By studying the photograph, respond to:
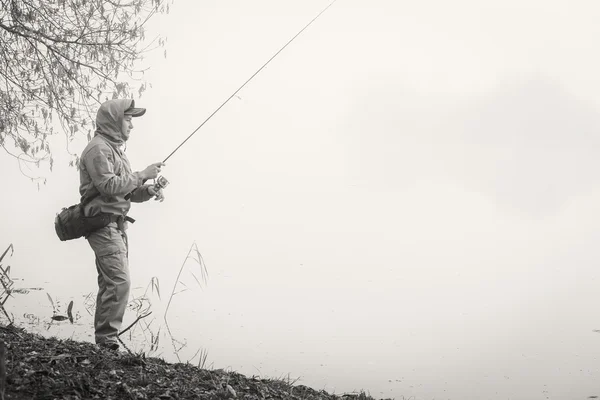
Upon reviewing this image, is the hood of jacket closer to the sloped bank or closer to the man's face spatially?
the man's face

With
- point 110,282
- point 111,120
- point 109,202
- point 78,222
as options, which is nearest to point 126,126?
point 111,120

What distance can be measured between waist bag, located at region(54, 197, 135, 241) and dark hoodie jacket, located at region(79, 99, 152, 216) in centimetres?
5

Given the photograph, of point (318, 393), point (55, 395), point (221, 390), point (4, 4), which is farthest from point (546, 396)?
point (4, 4)

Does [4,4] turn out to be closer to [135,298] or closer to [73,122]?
[73,122]

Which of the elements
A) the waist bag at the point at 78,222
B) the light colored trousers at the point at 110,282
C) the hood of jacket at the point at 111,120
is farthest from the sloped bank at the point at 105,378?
the hood of jacket at the point at 111,120

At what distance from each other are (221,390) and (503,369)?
5367 millimetres

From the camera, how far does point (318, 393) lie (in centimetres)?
500

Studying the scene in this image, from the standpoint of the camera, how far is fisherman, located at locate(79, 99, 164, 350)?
502cm

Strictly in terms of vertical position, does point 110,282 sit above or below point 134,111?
below

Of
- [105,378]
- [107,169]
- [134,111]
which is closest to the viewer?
[105,378]

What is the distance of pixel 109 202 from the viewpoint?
511 centimetres

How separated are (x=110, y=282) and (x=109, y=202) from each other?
60 cm

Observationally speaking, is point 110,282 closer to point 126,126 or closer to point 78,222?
point 78,222

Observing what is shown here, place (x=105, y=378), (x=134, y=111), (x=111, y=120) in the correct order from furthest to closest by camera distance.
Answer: (x=134, y=111)
(x=111, y=120)
(x=105, y=378)
